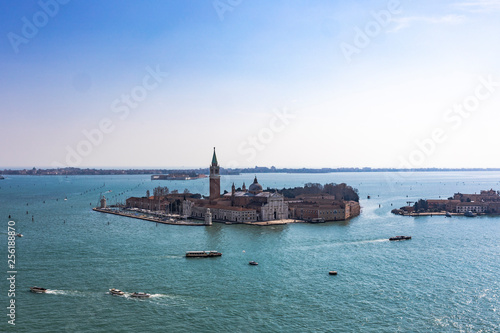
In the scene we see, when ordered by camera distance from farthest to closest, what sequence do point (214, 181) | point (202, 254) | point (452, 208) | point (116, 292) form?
point (452, 208) < point (214, 181) < point (202, 254) < point (116, 292)

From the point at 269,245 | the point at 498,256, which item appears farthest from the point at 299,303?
the point at 498,256

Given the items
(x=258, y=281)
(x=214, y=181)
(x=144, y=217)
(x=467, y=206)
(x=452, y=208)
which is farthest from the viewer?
(x=452, y=208)

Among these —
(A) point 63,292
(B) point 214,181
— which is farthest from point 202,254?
(B) point 214,181

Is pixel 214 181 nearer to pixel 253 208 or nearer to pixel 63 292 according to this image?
pixel 253 208

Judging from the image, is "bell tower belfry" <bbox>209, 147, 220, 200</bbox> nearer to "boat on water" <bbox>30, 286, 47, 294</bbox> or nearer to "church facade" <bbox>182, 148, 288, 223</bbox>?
"church facade" <bbox>182, 148, 288, 223</bbox>

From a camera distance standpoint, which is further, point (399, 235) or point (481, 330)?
point (399, 235)

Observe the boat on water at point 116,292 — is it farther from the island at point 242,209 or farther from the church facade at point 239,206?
the church facade at point 239,206

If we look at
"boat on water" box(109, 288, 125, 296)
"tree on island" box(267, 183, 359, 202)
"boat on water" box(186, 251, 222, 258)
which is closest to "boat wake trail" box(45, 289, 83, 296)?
"boat on water" box(109, 288, 125, 296)

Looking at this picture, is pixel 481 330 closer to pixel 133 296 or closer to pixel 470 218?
pixel 133 296
